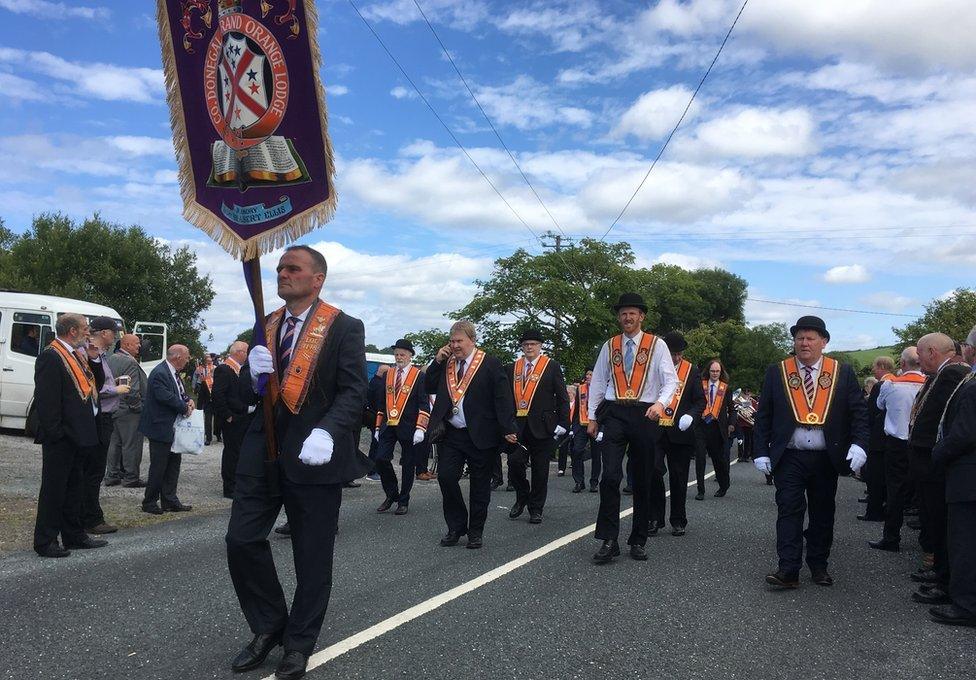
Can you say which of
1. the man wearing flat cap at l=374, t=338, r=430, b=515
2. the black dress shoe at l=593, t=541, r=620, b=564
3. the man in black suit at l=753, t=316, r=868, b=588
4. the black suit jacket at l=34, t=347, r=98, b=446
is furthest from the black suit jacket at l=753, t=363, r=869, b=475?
the black suit jacket at l=34, t=347, r=98, b=446

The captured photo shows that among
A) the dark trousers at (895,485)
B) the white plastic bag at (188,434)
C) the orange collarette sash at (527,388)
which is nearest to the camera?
the dark trousers at (895,485)

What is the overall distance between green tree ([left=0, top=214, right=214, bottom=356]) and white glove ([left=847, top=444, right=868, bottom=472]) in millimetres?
40448

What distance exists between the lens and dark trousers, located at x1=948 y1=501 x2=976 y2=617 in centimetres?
522

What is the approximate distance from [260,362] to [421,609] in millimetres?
2034

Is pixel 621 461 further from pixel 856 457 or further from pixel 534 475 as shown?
pixel 534 475

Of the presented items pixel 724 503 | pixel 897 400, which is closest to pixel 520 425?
pixel 724 503

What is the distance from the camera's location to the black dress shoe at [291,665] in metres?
3.81

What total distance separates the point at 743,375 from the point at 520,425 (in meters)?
70.7

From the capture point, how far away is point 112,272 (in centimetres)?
4138

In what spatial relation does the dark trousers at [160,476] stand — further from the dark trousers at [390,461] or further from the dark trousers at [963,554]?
the dark trousers at [963,554]

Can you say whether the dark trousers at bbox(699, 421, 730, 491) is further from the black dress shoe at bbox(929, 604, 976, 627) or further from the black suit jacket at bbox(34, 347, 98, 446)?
the black suit jacket at bbox(34, 347, 98, 446)

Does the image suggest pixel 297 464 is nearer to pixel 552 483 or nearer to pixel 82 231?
pixel 552 483

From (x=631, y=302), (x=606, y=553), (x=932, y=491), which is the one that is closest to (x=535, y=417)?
(x=631, y=302)

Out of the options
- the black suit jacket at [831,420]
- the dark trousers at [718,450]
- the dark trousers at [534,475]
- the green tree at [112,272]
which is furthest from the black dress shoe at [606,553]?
the green tree at [112,272]
